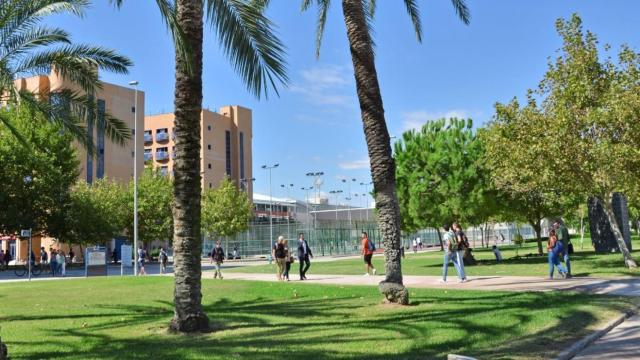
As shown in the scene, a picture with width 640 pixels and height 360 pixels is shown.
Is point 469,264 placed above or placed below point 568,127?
below

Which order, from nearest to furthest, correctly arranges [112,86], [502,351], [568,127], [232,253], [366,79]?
[502,351], [366,79], [568,127], [232,253], [112,86]

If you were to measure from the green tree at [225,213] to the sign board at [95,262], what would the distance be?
30894 millimetres

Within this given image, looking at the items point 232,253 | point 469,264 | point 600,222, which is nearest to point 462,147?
point 469,264

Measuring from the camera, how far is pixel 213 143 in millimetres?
94875

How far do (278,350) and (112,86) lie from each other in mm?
72296

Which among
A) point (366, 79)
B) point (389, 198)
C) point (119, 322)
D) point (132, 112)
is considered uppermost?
point (132, 112)

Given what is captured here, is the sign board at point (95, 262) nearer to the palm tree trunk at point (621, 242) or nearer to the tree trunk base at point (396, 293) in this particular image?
the tree trunk base at point (396, 293)

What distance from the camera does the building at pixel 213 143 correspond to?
9319cm

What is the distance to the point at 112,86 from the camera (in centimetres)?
7406

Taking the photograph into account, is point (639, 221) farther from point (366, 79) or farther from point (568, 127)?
point (366, 79)

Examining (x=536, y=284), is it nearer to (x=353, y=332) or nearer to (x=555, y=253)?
(x=555, y=253)

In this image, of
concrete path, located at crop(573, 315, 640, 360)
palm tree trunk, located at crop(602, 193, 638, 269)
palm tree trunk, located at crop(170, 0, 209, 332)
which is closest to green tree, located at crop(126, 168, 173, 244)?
palm tree trunk, located at crop(602, 193, 638, 269)

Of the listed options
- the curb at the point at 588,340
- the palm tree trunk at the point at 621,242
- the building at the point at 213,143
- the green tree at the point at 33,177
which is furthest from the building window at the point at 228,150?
the curb at the point at 588,340

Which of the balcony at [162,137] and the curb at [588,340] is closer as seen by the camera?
the curb at [588,340]
